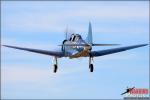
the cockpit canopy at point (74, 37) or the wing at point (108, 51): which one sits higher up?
the cockpit canopy at point (74, 37)

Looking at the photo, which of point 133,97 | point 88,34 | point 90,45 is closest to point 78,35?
point 88,34

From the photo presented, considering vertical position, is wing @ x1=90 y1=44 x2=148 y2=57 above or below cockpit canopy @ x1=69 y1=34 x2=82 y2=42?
below

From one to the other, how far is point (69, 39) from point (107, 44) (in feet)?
49.6

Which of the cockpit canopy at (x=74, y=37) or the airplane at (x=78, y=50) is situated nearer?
the airplane at (x=78, y=50)

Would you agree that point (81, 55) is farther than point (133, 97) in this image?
No

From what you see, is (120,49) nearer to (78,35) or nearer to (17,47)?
(78,35)

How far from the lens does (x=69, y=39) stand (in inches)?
3216

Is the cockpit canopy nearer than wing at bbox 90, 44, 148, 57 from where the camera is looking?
No

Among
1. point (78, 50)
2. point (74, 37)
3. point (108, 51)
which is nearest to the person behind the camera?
point (78, 50)

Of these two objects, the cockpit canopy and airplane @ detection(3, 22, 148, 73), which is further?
the cockpit canopy

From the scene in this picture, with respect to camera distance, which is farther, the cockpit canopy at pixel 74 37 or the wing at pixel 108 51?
the cockpit canopy at pixel 74 37

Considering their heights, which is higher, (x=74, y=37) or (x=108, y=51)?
(x=74, y=37)

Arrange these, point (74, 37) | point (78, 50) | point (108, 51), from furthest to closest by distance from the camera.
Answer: point (108, 51) → point (74, 37) → point (78, 50)

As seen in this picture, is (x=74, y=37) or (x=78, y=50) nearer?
→ (x=78, y=50)
